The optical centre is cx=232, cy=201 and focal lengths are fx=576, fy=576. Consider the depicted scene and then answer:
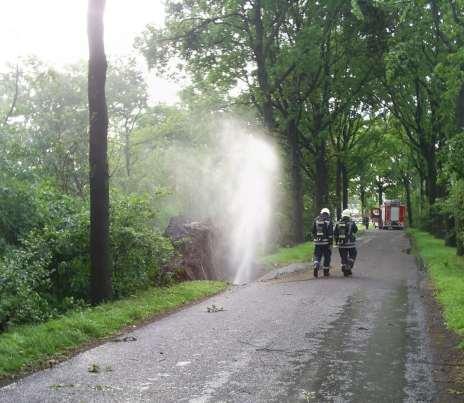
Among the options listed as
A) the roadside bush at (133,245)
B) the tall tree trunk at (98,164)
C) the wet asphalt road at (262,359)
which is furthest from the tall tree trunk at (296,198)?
the tall tree trunk at (98,164)

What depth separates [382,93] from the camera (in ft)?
114

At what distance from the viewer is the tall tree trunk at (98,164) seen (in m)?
10.9

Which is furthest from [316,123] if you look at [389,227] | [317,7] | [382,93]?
[389,227]

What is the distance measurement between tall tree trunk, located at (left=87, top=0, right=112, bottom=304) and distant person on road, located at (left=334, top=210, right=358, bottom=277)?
7427 mm

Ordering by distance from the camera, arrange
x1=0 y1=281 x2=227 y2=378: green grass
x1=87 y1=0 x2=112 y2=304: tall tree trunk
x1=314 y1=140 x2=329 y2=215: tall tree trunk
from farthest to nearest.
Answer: x1=314 y1=140 x2=329 y2=215: tall tree trunk, x1=87 y1=0 x2=112 y2=304: tall tree trunk, x1=0 y1=281 x2=227 y2=378: green grass

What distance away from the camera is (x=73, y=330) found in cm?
816

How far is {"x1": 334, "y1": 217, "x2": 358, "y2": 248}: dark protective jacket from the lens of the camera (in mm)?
16203

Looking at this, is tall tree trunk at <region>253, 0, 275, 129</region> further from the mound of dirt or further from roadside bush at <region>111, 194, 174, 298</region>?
roadside bush at <region>111, 194, 174, 298</region>

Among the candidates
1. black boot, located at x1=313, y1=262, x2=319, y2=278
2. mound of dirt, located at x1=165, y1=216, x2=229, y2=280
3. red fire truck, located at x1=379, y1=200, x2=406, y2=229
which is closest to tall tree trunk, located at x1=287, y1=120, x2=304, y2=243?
mound of dirt, located at x1=165, y1=216, x2=229, y2=280

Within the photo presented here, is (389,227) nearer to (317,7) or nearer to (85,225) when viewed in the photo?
(317,7)

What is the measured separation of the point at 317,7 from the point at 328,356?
77.7ft

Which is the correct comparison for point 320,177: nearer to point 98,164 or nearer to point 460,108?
point 460,108

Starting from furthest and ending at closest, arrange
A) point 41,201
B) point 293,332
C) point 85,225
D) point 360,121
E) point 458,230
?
point 360,121 < point 458,230 < point 41,201 < point 85,225 < point 293,332

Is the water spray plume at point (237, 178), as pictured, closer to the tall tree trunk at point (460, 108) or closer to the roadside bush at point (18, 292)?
the tall tree trunk at point (460, 108)
